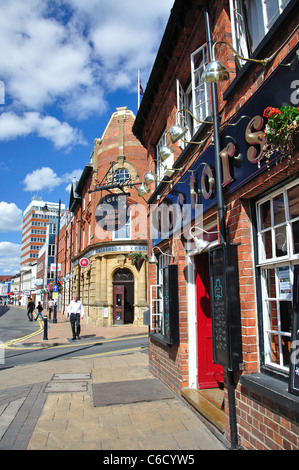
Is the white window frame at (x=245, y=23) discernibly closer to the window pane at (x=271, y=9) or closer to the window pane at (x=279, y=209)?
the window pane at (x=271, y=9)

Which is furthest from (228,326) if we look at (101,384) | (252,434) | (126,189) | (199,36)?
(126,189)

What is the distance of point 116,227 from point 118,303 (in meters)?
5.02

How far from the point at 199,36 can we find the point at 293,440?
595 cm

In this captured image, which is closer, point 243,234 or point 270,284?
point 270,284

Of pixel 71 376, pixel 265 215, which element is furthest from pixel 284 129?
pixel 71 376

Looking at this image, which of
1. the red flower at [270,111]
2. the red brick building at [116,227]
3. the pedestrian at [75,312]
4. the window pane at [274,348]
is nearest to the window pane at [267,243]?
the window pane at [274,348]

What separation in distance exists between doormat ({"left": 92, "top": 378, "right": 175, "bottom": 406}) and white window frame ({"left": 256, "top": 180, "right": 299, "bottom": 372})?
9.62 ft

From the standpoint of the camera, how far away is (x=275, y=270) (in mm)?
3516

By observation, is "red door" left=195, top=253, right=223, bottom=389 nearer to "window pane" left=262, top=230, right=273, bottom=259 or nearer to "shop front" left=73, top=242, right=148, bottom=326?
"window pane" left=262, top=230, right=273, bottom=259

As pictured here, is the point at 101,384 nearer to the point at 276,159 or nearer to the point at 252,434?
the point at 252,434

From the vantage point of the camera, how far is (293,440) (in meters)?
2.83

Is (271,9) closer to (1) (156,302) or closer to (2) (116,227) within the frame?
(1) (156,302)

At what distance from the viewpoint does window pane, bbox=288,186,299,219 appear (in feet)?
10.6
